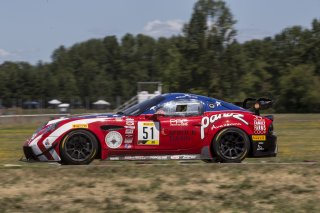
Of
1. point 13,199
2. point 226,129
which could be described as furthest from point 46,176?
point 226,129

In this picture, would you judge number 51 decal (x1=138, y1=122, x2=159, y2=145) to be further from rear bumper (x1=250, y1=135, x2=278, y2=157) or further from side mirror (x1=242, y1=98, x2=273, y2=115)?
side mirror (x1=242, y1=98, x2=273, y2=115)

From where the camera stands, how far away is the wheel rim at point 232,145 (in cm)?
951

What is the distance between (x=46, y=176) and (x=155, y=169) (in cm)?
159

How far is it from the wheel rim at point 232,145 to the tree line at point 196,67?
4389 centimetres

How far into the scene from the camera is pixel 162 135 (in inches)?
371

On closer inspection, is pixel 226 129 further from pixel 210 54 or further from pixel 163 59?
pixel 163 59

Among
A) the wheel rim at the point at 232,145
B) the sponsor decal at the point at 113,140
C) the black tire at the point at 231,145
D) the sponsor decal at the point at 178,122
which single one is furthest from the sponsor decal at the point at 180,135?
the sponsor decal at the point at 113,140

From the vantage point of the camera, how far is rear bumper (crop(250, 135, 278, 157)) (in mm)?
9656

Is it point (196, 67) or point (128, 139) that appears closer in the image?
point (128, 139)

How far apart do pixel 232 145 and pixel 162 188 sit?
2.84 meters

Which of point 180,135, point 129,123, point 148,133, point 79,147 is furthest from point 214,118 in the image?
point 79,147

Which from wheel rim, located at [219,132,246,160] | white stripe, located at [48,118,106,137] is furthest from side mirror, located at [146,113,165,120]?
wheel rim, located at [219,132,246,160]

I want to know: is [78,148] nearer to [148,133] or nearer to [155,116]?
[148,133]

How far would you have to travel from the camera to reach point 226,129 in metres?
9.51
